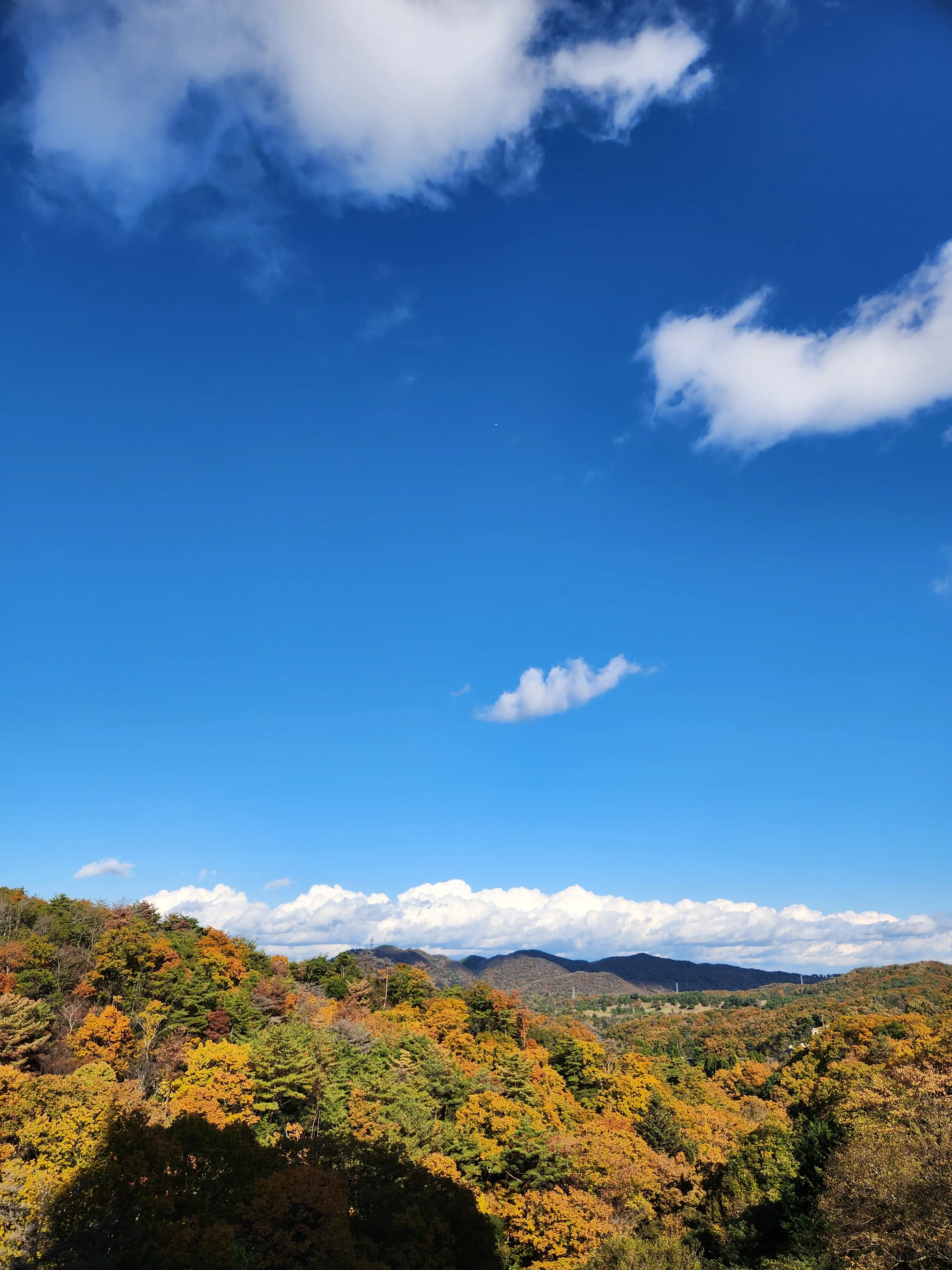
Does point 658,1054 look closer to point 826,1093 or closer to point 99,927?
point 826,1093

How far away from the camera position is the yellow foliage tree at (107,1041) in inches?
1778

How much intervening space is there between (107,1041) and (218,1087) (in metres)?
13.9

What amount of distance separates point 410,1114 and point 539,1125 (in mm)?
10474

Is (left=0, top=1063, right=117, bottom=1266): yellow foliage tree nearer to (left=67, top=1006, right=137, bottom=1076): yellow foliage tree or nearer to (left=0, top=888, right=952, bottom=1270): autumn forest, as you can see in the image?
(left=0, top=888, right=952, bottom=1270): autumn forest

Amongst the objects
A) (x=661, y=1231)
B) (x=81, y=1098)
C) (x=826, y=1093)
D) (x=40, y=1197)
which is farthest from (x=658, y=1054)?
(x=40, y=1197)

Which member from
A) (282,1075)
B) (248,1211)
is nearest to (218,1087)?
(282,1075)

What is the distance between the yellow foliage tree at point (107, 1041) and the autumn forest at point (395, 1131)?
0.51 feet

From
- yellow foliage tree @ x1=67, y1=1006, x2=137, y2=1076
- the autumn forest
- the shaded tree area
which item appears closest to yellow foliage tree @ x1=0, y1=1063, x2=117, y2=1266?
the autumn forest

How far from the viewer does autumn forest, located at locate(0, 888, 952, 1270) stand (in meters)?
24.0

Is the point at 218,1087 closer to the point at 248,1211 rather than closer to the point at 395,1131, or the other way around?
the point at 395,1131

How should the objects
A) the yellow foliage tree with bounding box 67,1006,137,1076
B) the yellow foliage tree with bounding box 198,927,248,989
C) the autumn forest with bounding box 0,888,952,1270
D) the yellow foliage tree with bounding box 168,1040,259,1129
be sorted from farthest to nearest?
the yellow foliage tree with bounding box 198,927,248,989 → the yellow foliage tree with bounding box 67,1006,137,1076 → the yellow foliage tree with bounding box 168,1040,259,1129 → the autumn forest with bounding box 0,888,952,1270

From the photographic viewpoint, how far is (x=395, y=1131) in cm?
3884

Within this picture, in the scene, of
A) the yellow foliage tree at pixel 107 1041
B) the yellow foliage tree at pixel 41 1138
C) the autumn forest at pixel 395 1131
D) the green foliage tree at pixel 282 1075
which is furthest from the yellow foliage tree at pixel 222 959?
the yellow foliage tree at pixel 41 1138

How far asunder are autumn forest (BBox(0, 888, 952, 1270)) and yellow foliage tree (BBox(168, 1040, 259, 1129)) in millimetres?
140
